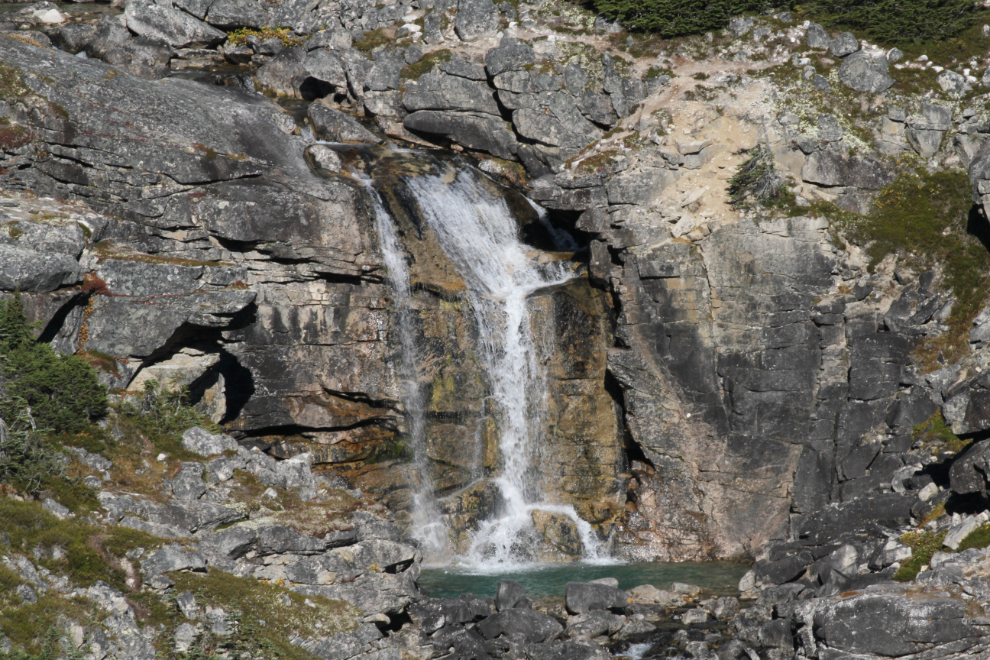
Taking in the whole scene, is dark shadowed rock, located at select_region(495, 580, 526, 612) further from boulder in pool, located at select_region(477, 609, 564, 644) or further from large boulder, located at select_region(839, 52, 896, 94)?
large boulder, located at select_region(839, 52, 896, 94)

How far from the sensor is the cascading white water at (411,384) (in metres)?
29.9

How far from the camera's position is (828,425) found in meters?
28.8

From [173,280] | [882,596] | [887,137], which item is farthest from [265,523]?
[887,137]

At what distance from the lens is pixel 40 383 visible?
20.8 meters

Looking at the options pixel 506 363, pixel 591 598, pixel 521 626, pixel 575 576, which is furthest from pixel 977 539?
pixel 506 363

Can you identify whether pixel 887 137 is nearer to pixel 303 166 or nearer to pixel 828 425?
pixel 828 425

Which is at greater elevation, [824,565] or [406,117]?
[406,117]

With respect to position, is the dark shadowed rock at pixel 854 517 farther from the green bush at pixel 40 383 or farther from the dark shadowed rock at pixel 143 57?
the dark shadowed rock at pixel 143 57

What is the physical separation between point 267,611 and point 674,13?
2924cm

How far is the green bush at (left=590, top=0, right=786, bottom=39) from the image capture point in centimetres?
3572

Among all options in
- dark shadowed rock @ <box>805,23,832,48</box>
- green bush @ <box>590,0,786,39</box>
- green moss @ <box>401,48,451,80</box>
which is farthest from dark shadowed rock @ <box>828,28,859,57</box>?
green moss @ <box>401,48,451,80</box>

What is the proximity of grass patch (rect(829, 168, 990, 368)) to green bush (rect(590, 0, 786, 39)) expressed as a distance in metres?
10.6

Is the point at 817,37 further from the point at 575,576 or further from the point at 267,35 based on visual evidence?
the point at 267,35

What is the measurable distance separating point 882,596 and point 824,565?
449 cm
